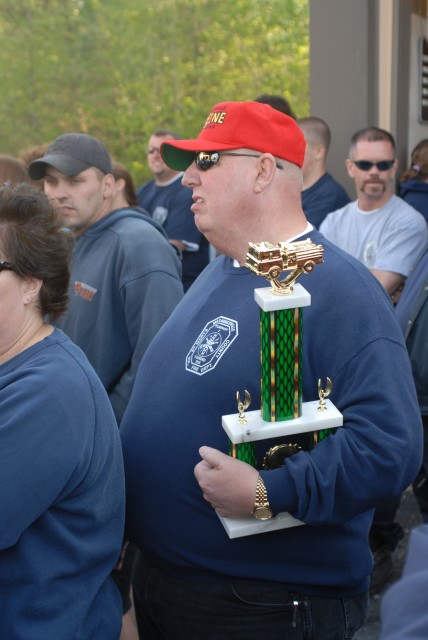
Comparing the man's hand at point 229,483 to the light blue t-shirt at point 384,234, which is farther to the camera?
the light blue t-shirt at point 384,234

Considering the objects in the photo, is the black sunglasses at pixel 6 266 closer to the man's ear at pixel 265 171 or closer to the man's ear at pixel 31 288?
the man's ear at pixel 31 288

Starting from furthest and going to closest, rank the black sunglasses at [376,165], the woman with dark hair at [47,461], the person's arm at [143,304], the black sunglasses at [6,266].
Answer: the black sunglasses at [376,165] < the person's arm at [143,304] < the black sunglasses at [6,266] < the woman with dark hair at [47,461]

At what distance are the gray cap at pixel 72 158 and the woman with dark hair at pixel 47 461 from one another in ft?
5.02

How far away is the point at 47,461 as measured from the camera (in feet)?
5.44

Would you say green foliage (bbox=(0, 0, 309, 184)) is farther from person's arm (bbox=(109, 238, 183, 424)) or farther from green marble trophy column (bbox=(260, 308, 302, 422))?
green marble trophy column (bbox=(260, 308, 302, 422))

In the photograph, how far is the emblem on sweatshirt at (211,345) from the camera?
1.95m

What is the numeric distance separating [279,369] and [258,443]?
283 mm

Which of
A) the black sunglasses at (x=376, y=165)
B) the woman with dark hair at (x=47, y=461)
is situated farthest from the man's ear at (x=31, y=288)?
the black sunglasses at (x=376, y=165)

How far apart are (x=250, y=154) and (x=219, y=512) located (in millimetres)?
953

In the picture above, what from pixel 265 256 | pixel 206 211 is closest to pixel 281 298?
pixel 265 256

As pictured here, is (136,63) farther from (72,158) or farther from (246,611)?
(246,611)

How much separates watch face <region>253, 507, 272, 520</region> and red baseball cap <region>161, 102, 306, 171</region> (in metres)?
0.95

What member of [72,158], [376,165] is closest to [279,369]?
[72,158]

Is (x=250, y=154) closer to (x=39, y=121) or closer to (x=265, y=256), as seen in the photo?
(x=265, y=256)
